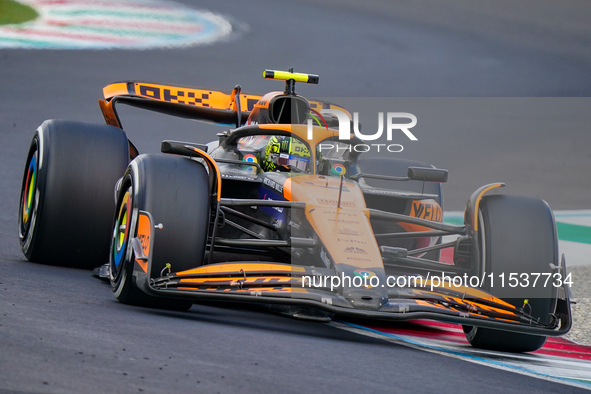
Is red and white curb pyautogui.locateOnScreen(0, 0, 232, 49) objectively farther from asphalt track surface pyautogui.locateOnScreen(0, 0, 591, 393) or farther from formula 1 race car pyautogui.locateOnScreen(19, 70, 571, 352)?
formula 1 race car pyautogui.locateOnScreen(19, 70, 571, 352)

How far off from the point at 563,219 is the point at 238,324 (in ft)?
22.2

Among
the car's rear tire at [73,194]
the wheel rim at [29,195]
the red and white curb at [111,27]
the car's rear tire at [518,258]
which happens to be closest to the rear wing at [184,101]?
the wheel rim at [29,195]

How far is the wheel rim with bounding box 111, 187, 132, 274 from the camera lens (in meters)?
5.46

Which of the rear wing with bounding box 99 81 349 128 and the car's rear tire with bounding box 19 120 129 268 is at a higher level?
the rear wing with bounding box 99 81 349 128

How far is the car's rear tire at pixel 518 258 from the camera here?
5.45 meters

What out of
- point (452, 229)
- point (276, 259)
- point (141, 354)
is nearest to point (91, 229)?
point (276, 259)

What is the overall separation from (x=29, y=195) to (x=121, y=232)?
69.0 inches

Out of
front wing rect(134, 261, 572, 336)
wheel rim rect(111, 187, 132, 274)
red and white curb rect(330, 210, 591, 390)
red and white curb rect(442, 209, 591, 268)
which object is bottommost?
red and white curb rect(330, 210, 591, 390)

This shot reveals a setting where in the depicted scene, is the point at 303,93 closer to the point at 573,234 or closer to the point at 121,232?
the point at 573,234

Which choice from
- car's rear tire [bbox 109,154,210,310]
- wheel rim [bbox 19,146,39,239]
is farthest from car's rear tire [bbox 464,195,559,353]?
wheel rim [bbox 19,146,39,239]

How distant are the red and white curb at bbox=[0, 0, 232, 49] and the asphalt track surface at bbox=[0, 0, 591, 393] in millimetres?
370

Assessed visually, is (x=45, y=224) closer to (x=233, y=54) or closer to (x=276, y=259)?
(x=276, y=259)

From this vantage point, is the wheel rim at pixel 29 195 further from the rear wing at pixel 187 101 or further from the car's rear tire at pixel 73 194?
the rear wing at pixel 187 101

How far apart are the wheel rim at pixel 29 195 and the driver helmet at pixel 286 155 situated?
5.83 feet
